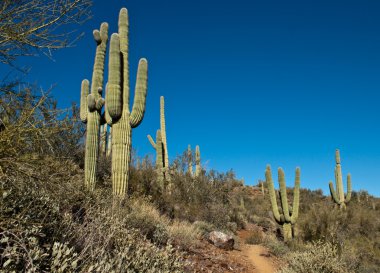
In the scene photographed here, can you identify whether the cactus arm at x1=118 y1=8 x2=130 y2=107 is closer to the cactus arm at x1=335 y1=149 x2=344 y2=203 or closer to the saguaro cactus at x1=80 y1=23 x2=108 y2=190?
the saguaro cactus at x1=80 y1=23 x2=108 y2=190

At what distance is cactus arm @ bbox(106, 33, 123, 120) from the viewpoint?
30.9ft

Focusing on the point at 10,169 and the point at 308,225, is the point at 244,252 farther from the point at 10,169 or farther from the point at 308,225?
the point at 10,169

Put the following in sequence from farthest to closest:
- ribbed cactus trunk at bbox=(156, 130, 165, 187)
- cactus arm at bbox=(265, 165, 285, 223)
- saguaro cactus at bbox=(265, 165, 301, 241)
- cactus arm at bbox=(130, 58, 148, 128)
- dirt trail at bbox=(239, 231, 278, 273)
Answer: ribbed cactus trunk at bbox=(156, 130, 165, 187), cactus arm at bbox=(265, 165, 285, 223), saguaro cactus at bbox=(265, 165, 301, 241), cactus arm at bbox=(130, 58, 148, 128), dirt trail at bbox=(239, 231, 278, 273)

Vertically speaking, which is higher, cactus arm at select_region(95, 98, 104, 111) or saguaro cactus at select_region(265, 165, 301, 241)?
cactus arm at select_region(95, 98, 104, 111)

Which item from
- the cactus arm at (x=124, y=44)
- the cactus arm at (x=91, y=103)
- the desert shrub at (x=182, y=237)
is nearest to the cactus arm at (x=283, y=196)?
the desert shrub at (x=182, y=237)

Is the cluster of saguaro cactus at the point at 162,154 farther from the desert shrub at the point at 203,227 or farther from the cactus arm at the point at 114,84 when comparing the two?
the cactus arm at the point at 114,84

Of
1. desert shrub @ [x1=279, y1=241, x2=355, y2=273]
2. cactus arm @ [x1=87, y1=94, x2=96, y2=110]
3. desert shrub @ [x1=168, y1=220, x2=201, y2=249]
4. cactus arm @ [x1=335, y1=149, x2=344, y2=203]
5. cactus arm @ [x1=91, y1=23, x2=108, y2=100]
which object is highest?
cactus arm @ [x1=91, y1=23, x2=108, y2=100]

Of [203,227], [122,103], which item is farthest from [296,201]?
[122,103]

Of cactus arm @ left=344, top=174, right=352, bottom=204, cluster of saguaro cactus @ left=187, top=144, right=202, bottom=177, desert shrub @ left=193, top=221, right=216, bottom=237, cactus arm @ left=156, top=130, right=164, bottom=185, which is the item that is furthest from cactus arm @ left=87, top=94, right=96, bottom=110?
cactus arm @ left=344, top=174, right=352, bottom=204

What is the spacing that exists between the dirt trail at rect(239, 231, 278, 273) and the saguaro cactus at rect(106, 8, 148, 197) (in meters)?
3.91

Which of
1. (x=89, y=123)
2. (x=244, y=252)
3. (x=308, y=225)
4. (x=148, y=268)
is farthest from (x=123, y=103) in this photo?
(x=308, y=225)

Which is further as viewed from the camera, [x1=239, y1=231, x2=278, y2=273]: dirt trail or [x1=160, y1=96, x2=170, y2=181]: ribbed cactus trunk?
[x1=160, y1=96, x2=170, y2=181]: ribbed cactus trunk

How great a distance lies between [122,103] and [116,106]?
1.35 feet

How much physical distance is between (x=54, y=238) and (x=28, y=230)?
0.43 meters
